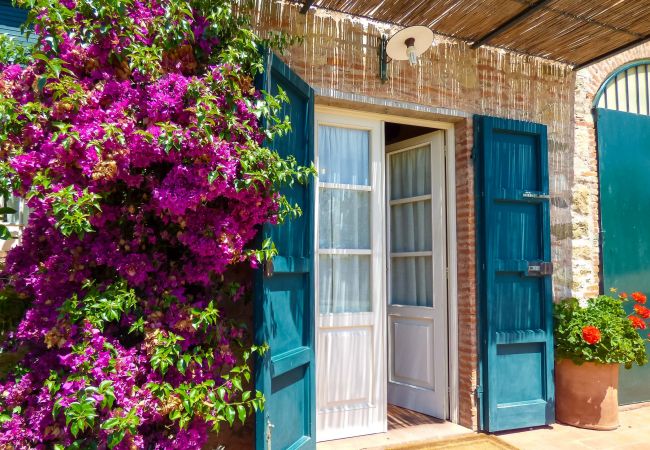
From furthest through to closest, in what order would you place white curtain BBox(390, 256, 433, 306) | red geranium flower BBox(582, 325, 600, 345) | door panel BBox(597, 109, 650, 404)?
door panel BBox(597, 109, 650, 404)
white curtain BBox(390, 256, 433, 306)
red geranium flower BBox(582, 325, 600, 345)

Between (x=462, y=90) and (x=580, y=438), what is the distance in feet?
9.18

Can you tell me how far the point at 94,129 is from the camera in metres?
2.03

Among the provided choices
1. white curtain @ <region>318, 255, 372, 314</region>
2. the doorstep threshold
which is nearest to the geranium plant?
the doorstep threshold

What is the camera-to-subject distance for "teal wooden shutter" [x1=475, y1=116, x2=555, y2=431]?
3820 mm

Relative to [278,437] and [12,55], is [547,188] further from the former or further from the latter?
[12,55]

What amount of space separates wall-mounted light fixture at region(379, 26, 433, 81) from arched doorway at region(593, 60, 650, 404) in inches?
83.3

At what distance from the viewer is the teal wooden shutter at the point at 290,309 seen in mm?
2605

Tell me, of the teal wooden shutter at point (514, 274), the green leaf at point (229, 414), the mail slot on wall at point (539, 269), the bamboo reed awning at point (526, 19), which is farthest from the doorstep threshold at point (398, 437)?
the bamboo reed awning at point (526, 19)

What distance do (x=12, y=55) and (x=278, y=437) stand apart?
2333mm

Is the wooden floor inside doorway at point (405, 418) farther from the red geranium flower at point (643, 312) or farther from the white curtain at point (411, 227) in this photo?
the red geranium flower at point (643, 312)

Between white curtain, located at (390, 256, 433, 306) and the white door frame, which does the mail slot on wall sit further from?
white curtain, located at (390, 256, 433, 306)

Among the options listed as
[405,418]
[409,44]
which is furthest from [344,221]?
[405,418]

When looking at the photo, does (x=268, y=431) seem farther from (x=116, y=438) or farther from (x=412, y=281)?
(x=412, y=281)

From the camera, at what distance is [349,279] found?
373cm
